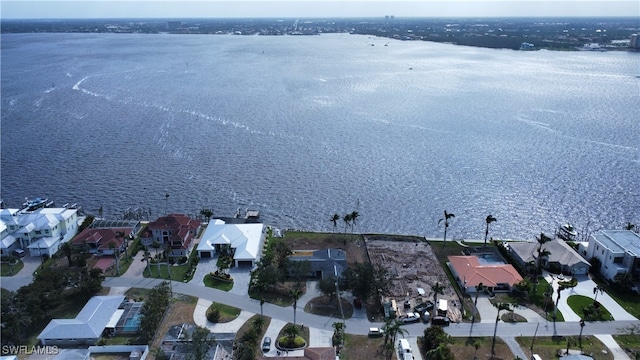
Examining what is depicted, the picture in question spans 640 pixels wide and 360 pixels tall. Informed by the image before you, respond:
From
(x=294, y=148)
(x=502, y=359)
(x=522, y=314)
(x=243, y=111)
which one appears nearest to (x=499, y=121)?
(x=294, y=148)

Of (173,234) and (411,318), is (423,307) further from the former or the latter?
(173,234)

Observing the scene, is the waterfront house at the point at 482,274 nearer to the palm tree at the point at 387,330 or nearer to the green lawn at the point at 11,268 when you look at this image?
the palm tree at the point at 387,330

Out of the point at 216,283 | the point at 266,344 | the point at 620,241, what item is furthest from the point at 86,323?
the point at 620,241

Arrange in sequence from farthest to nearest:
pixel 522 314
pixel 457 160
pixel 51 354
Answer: pixel 457 160
pixel 522 314
pixel 51 354

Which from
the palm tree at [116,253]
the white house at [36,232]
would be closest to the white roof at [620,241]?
the palm tree at [116,253]

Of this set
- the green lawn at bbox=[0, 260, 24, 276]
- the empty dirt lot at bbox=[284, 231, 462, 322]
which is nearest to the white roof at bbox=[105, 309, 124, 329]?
the green lawn at bbox=[0, 260, 24, 276]

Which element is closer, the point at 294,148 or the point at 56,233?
the point at 56,233

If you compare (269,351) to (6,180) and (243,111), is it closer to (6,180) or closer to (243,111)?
(6,180)
